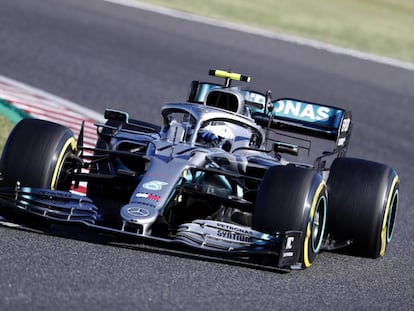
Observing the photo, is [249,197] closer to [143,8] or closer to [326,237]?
[326,237]

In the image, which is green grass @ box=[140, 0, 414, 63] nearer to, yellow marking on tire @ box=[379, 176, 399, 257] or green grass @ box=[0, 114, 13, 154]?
green grass @ box=[0, 114, 13, 154]

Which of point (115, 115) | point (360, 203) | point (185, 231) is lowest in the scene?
point (185, 231)

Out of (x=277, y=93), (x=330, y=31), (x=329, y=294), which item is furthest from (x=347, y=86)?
(x=329, y=294)

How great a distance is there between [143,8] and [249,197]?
1388 centimetres

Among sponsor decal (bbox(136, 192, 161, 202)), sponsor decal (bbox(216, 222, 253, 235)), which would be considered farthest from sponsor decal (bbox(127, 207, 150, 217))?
sponsor decal (bbox(216, 222, 253, 235))

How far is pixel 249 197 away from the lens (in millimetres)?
8766

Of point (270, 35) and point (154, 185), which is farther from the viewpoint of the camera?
point (270, 35)

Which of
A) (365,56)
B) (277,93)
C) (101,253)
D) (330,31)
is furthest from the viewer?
(330,31)

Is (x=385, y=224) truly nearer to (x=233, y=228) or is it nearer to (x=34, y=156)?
(x=233, y=228)

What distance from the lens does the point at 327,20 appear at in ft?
83.3

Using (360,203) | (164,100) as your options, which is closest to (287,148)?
(360,203)

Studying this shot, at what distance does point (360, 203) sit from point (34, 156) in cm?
261

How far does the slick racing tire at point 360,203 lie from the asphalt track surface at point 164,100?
23cm

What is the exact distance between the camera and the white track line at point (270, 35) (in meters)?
20.9
